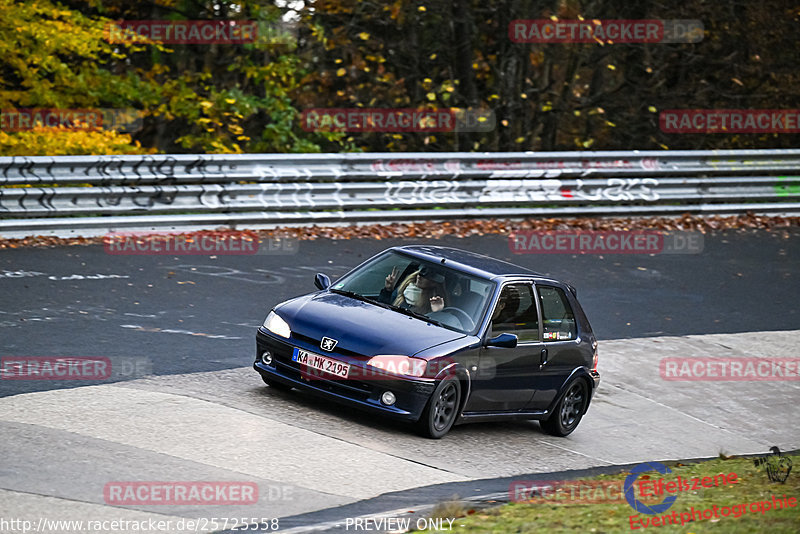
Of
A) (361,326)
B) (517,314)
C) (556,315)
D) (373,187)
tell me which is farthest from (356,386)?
(373,187)

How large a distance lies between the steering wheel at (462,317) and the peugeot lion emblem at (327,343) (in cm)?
107

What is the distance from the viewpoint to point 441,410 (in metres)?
8.73

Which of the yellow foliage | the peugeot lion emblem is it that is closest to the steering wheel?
the peugeot lion emblem

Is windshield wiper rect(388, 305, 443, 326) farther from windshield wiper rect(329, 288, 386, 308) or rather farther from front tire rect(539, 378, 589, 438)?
front tire rect(539, 378, 589, 438)

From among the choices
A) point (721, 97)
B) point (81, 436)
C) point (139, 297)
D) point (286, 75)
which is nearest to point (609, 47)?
point (721, 97)

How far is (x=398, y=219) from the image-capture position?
1845 cm

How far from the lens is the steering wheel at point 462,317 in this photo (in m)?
9.02

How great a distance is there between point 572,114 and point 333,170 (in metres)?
9.25

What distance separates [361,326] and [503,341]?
118cm

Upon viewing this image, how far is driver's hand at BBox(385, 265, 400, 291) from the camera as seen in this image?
945 cm

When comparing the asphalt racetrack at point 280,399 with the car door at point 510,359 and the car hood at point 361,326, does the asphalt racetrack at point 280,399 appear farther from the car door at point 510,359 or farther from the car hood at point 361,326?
the car hood at point 361,326

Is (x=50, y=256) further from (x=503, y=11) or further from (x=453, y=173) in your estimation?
(x=503, y=11)

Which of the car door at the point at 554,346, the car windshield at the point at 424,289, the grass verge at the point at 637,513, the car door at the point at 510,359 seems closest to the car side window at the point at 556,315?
the car door at the point at 554,346

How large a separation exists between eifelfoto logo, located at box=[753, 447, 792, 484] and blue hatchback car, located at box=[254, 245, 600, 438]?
1786 mm
